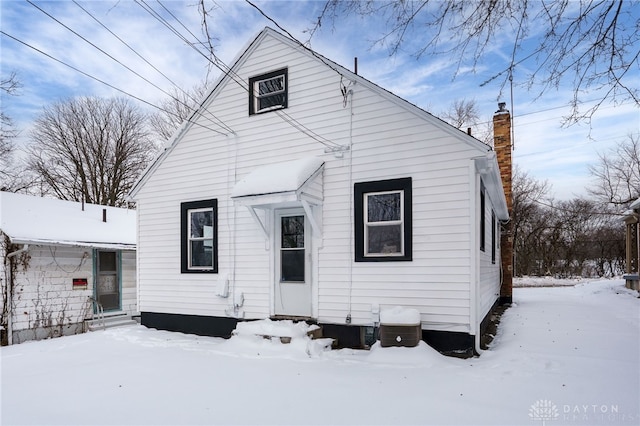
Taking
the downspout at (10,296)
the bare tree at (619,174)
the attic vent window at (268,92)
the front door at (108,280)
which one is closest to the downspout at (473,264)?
the attic vent window at (268,92)

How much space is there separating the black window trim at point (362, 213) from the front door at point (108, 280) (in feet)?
28.4

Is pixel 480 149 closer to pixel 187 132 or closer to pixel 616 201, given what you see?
pixel 187 132

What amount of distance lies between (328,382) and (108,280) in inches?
371

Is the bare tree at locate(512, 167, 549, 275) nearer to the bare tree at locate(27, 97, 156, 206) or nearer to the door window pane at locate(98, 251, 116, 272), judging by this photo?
the door window pane at locate(98, 251, 116, 272)

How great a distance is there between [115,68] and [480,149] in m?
6.12

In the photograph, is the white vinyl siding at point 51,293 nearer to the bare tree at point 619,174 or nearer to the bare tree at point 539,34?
the bare tree at point 539,34

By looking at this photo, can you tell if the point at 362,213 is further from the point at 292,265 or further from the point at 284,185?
the point at 292,265

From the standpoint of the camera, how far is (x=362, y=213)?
6.90 meters

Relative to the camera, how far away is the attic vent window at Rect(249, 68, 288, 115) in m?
7.93

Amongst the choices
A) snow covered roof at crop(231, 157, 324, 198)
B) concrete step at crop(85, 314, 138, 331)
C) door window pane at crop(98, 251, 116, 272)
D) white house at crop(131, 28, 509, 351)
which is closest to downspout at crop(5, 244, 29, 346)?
concrete step at crop(85, 314, 138, 331)

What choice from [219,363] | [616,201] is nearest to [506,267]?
[219,363]

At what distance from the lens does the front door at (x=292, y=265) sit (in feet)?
24.5

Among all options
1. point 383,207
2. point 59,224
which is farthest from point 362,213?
point 59,224

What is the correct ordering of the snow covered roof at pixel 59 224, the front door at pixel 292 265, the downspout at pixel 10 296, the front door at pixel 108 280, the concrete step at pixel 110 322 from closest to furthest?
the front door at pixel 292 265, the downspout at pixel 10 296, the snow covered roof at pixel 59 224, the concrete step at pixel 110 322, the front door at pixel 108 280
